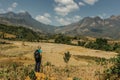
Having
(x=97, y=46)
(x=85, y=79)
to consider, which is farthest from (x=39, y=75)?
(x=97, y=46)

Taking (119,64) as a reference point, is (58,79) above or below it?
below

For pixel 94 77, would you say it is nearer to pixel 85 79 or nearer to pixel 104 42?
pixel 85 79

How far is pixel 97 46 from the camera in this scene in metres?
146

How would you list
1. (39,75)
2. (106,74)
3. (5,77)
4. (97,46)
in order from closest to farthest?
1. (39,75)
2. (106,74)
3. (5,77)
4. (97,46)

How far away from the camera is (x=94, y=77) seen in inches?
781

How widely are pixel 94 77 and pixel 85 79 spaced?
32.5 inches

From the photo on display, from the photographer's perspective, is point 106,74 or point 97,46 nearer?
point 106,74

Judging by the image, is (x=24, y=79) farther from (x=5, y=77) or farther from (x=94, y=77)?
(x=94, y=77)

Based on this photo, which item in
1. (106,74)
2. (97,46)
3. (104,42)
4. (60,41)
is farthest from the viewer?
(60,41)

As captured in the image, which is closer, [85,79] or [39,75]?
[39,75]

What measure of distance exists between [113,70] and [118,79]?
0.80 meters

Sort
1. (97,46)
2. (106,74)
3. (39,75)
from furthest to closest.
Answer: (97,46) → (106,74) → (39,75)

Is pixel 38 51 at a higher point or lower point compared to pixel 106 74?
higher

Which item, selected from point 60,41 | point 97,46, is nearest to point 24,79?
point 97,46
